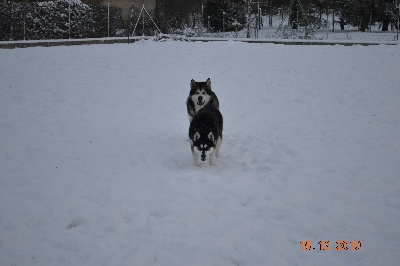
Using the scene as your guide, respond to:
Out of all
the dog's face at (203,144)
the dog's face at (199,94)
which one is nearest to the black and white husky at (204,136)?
the dog's face at (203,144)

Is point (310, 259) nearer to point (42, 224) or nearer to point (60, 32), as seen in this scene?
point (42, 224)

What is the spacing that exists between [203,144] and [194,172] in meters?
0.56

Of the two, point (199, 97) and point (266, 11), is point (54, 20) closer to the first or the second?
point (199, 97)

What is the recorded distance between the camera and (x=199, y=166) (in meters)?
6.65

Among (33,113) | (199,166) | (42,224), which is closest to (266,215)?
(199,166)

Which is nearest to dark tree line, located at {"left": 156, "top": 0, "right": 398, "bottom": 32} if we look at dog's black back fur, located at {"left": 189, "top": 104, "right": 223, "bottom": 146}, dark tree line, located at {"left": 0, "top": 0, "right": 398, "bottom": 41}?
dark tree line, located at {"left": 0, "top": 0, "right": 398, "bottom": 41}

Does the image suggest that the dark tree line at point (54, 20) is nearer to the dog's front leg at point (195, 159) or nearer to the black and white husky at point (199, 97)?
the black and white husky at point (199, 97)

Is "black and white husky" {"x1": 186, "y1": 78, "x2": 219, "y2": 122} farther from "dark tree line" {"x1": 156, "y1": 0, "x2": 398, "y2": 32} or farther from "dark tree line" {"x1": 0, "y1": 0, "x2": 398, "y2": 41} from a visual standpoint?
Answer: "dark tree line" {"x1": 156, "y1": 0, "x2": 398, "y2": 32}

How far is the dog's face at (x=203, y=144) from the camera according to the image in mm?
6301

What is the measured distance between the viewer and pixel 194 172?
20.6 ft

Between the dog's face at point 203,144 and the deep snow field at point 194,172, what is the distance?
1.20ft

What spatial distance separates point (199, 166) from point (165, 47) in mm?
14691

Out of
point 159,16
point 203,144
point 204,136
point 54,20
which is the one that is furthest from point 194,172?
point 159,16

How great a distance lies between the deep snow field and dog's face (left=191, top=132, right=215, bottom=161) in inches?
14.5
